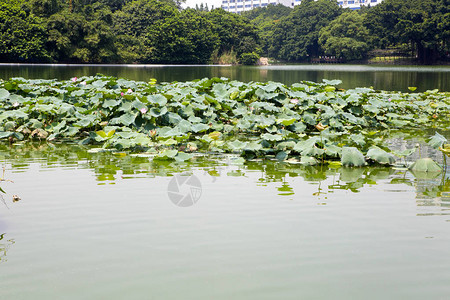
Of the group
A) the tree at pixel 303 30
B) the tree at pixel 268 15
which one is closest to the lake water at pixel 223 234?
the tree at pixel 303 30

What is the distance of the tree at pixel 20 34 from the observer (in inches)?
1491

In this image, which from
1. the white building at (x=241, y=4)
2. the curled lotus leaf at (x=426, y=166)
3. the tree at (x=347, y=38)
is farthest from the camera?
the white building at (x=241, y=4)

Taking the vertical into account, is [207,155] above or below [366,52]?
below

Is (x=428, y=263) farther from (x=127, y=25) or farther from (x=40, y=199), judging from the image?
(x=127, y=25)

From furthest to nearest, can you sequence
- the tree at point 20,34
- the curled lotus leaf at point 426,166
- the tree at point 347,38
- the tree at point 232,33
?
1. the tree at point 347,38
2. the tree at point 232,33
3. the tree at point 20,34
4. the curled lotus leaf at point 426,166

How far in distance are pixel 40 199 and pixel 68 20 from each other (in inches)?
1562

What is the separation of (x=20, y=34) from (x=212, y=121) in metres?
35.4

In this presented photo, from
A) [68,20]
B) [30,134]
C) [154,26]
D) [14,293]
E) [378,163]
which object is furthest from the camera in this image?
[154,26]

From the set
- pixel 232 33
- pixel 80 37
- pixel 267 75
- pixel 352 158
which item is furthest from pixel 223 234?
pixel 232 33

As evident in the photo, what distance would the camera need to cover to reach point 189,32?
183 ft

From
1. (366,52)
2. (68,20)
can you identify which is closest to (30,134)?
(68,20)

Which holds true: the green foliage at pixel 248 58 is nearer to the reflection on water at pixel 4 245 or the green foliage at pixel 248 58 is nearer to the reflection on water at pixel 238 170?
the reflection on water at pixel 238 170

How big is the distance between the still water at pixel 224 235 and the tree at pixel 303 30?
7886 centimetres

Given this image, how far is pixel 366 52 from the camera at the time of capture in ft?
228
